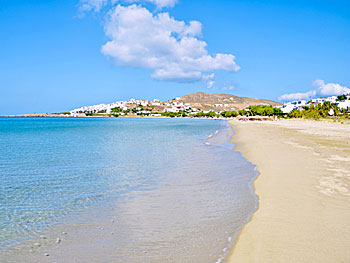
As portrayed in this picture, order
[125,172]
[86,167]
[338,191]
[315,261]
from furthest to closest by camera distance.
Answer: [86,167] < [125,172] < [338,191] < [315,261]

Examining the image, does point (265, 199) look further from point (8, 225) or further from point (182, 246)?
point (8, 225)

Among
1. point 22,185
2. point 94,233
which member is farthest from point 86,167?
point 94,233

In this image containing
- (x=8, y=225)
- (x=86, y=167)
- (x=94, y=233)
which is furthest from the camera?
(x=86, y=167)

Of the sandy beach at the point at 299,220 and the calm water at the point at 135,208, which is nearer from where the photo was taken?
the sandy beach at the point at 299,220

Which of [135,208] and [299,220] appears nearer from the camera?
[299,220]

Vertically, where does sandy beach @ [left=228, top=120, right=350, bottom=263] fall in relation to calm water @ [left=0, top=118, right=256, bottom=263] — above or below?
above

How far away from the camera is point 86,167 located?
40.8ft

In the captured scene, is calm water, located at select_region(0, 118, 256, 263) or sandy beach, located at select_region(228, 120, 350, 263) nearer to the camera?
sandy beach, located at select_region(228, 120, 350, 263)

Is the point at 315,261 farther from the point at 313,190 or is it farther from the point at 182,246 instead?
the point at 313,190

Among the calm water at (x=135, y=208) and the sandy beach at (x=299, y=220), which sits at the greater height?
the sandy beach at (x=299, y=220)

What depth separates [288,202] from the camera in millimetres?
6523

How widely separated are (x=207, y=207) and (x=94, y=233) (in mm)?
2588

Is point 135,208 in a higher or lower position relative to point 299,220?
lower

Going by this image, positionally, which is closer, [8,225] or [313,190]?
[8,225]
